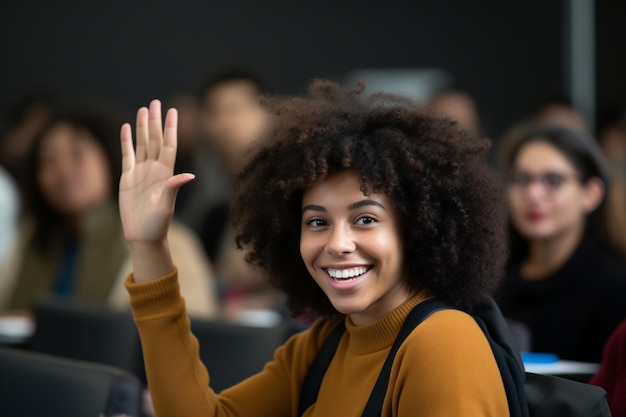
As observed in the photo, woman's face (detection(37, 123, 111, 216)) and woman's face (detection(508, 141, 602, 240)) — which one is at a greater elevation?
woman's face (detection(37, 123, 111, 216))

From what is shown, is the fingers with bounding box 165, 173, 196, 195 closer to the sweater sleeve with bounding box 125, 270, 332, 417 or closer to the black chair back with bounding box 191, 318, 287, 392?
the sweater sleeve with bounding box 125, 270, 332, 417

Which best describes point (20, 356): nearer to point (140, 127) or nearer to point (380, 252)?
point (140, 127)

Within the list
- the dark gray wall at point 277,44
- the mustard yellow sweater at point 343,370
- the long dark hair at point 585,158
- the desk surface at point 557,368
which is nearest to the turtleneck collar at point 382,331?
the mustard yellow sweater at point 343,370

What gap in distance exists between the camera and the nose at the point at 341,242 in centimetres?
175

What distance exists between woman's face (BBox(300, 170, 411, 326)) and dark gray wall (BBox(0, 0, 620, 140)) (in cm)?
713

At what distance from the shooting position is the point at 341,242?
1755mm

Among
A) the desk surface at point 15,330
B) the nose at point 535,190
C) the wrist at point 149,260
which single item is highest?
the nose at point 535,190

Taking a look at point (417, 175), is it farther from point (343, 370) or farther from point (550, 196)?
point (550, 196)

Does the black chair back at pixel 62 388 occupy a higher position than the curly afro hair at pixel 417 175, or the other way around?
the curly afro hair at pixel 417 175

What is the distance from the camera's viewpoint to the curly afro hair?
176 cm

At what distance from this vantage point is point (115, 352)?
3.16m

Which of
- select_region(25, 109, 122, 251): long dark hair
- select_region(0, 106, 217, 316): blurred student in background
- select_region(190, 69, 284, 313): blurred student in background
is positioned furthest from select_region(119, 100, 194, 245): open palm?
select_region(190, 69, 284, 313): blurred student in background

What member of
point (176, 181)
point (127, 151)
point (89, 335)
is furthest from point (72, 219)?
point (176, 181)

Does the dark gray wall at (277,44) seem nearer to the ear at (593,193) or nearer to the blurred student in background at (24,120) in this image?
the blurred student in background at (24,120)
